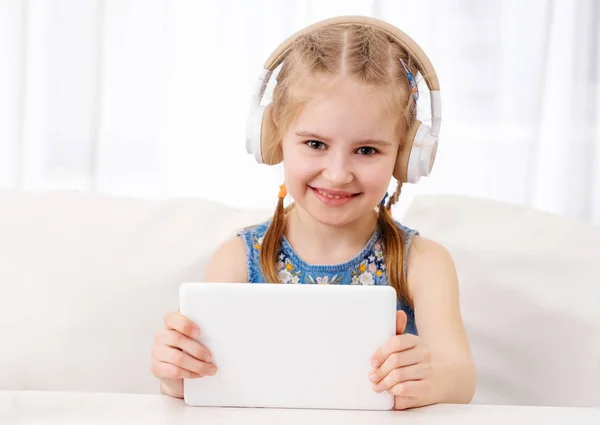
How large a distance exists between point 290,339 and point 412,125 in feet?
1.56

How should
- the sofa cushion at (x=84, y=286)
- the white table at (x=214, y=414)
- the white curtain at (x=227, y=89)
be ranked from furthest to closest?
the white curtain at (x=227, y=89), the sofa cushion at (x=84, y=286), the white table at (x=214, y=414)

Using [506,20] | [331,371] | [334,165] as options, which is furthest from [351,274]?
[506,20]

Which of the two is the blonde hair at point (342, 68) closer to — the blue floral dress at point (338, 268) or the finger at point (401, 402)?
the blue floral dress at point (338, 268)

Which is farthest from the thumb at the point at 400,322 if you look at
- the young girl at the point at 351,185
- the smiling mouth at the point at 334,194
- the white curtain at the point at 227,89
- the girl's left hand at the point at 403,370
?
the white curtain at the point at 227,89

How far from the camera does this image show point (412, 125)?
1175 mm

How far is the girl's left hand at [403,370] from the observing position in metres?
0.83

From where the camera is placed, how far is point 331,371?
32.5 inches

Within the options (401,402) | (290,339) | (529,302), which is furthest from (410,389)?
(529,302)

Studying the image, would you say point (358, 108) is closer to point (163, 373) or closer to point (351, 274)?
point (351, 274)

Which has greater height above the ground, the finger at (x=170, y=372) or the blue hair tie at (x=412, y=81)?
the blue hair tie at (x=412, y=81)

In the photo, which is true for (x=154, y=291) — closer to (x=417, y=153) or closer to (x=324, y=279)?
(x=324, y=279)

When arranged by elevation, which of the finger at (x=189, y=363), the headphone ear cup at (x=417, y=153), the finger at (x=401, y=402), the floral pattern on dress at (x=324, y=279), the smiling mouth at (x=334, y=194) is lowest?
the finger at (x=401, y=402)

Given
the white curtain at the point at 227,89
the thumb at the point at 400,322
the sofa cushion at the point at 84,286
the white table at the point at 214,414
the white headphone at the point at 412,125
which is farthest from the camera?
the white curtain at the point at 227,89

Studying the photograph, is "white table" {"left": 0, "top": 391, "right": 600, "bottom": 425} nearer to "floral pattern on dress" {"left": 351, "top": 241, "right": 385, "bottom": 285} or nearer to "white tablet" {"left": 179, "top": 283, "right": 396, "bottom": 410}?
"white tablet" {"left": 179, "top": 283, "right": 396, "bottom": 410}
